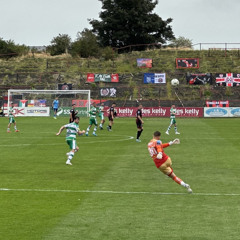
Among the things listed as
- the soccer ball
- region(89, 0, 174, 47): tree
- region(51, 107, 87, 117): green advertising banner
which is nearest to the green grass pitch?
region(51, 107, 87, 117): green advertising banner

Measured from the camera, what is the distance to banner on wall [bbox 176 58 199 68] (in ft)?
281

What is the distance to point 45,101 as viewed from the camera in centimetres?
6962

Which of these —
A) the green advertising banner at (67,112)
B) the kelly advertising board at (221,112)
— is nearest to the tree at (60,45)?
the green advertising banner at (67,112)

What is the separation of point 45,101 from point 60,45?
41.8 meters

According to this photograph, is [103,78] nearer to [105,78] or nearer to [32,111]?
[105,78]

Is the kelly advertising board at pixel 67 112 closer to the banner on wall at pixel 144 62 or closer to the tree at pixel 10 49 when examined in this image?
the banner on wall at pixel 144 62

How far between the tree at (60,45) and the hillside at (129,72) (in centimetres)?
1101

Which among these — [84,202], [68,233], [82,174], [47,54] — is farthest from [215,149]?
[47,54]

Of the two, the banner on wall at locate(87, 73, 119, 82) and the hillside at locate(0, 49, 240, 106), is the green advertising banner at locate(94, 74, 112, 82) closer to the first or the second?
the banner on wall at locate(87, 73, 119, 82)

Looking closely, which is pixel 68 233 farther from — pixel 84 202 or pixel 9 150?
pixel 9 150

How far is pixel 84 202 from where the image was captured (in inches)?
579

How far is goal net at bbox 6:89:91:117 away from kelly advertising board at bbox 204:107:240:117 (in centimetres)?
1464

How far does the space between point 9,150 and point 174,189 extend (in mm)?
13839

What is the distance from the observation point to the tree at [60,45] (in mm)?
108438
